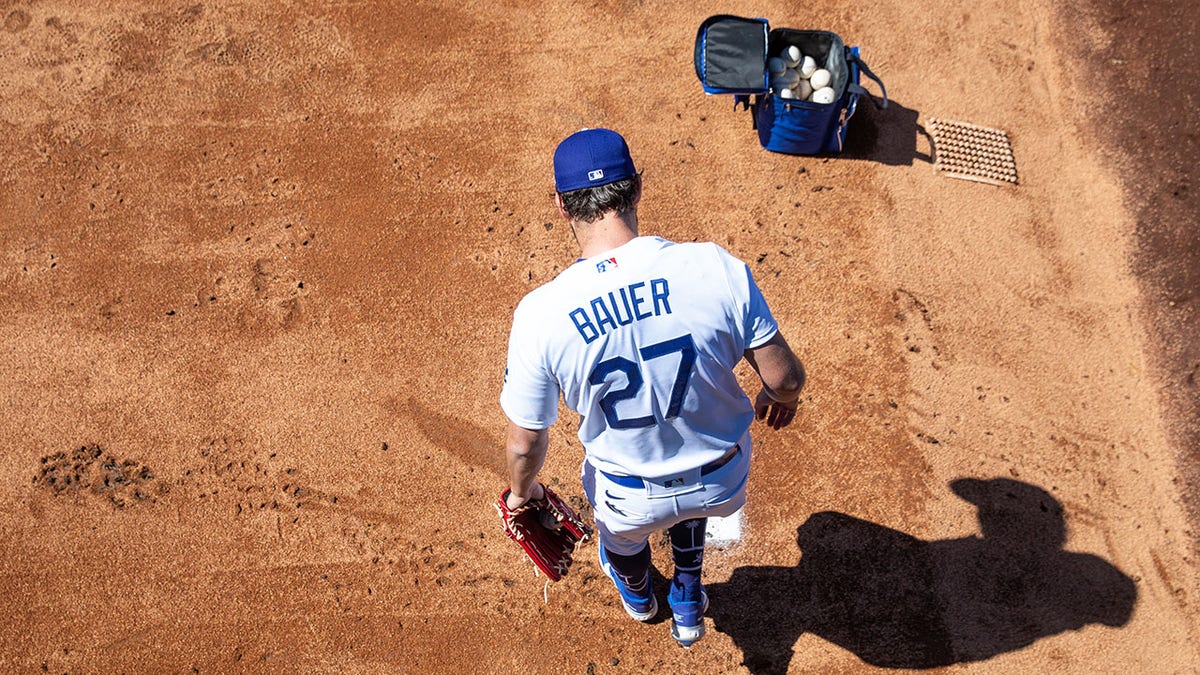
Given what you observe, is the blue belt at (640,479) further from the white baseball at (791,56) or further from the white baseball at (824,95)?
the white baseball at (791,56)

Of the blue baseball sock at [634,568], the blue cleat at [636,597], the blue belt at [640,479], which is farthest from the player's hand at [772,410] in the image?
the blue cleat at [636,597]

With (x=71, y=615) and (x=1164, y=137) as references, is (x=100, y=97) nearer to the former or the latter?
(x=71, y=615)

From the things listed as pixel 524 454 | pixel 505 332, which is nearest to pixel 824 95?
pixel 505 332

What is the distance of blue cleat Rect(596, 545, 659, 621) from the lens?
407 centimetres

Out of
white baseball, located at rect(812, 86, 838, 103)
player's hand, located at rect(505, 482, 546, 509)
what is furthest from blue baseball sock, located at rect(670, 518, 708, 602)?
white baseball, located at rect(812, 86, 838, 103)

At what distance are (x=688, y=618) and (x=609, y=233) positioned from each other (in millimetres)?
2178

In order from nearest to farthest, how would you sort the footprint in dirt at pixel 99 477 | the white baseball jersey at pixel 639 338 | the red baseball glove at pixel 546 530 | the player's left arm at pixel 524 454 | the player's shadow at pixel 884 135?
the white baseball jersey at pixel 639 338 → the player's left arm at pixel 524 454 → the red baseball glove at pixel 546 530 → the footprint in dirt at pixel 99 477 → the player's shadow at pixel 884 135

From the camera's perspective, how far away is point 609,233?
113 inches

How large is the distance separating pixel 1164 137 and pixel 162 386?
6574mm

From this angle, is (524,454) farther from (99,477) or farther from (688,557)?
(99,477)

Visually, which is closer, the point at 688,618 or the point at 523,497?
the point at 523,497

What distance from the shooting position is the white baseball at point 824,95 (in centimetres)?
518

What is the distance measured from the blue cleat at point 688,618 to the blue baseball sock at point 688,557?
26 millimetres

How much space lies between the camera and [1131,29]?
19.1ft
